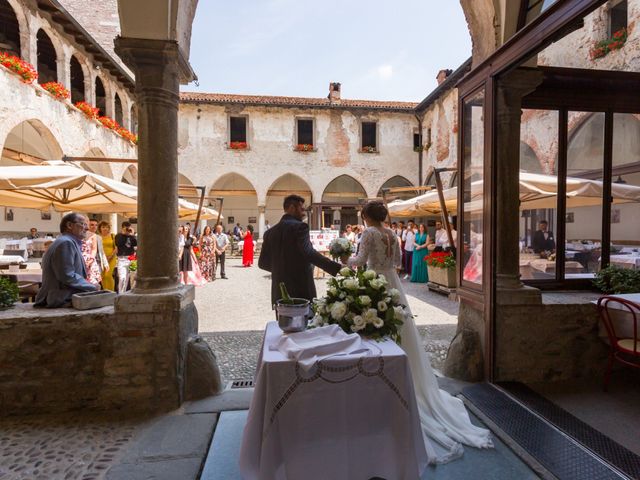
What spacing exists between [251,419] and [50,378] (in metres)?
2.20

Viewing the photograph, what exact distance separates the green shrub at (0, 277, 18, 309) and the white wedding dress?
2966mm

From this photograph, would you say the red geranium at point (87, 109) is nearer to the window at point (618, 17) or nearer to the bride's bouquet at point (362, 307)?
the bride's bouquet at point (362, 307)

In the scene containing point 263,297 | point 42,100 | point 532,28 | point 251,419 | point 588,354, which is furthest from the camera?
point 42,100

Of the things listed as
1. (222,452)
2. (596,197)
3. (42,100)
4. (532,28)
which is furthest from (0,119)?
(596,197)

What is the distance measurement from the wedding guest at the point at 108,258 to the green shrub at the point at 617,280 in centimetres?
665

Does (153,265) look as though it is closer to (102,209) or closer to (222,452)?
(222,452)

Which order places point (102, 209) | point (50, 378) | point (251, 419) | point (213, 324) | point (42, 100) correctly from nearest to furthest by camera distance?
point (251, 419)
point (50, 378)
point (213, 324)
point (102, 209)
point (42, 100)

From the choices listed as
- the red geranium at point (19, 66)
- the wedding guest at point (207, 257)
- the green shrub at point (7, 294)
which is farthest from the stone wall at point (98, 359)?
the red geranium at point (19, 66)

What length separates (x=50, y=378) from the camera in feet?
10.4

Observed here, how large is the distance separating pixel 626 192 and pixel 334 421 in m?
5.68

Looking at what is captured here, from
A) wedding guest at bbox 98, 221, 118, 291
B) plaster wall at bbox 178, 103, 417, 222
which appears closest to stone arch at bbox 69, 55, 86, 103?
plaster wall at bbox 178, 103, 417, 222

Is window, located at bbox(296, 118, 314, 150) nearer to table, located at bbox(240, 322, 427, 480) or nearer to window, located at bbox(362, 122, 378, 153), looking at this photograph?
window, located at bbox(362, 122, 378, 153)

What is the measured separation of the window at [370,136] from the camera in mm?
21531

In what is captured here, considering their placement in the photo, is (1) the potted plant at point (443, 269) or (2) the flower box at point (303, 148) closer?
(1) the potted plant at point (443, 269)
